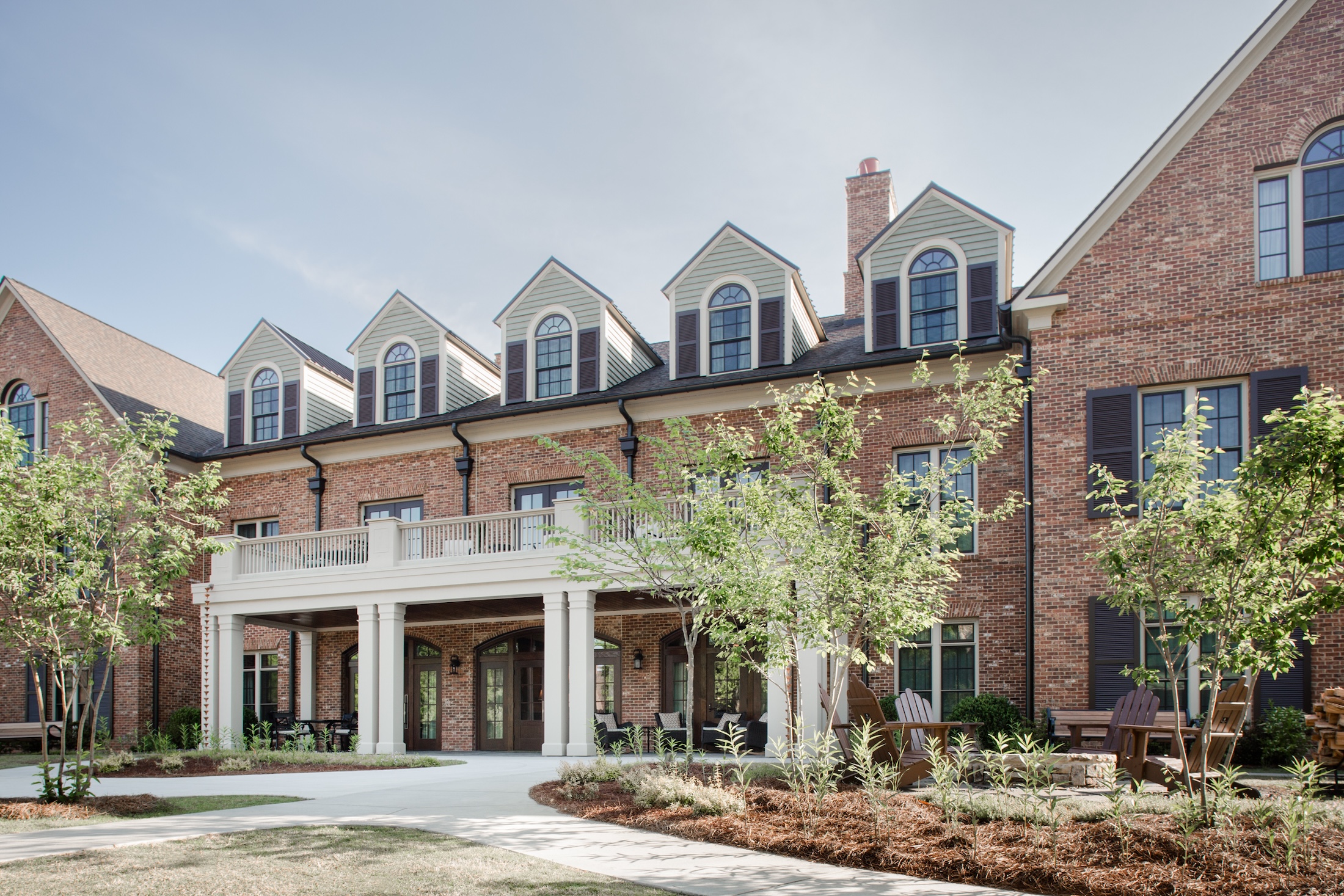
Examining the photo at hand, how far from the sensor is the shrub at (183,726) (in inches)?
842

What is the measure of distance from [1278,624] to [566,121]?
1058 centimetres

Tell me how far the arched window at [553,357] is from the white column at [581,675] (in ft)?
18.0

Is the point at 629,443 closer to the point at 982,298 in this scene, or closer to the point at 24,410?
the point at 982,298

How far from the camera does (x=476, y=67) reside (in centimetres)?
1344

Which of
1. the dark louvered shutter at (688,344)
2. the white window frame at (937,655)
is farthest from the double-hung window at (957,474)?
the dark louvered shutter at (688,344)

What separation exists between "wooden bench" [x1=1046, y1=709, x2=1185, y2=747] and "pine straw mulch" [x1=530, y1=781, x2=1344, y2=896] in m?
5.22

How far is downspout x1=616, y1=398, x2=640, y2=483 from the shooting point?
19859 millimetres

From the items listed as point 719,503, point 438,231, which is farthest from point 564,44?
point 719,503

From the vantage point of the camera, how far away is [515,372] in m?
21.7

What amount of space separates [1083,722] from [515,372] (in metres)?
13.1

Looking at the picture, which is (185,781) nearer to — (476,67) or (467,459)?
(467,459)

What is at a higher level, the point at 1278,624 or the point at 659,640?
the point at 1278,624

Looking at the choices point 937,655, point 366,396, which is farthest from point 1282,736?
point 366,396

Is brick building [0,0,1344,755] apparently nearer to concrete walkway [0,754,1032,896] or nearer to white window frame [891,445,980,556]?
white window frame [891,445,980,556]
